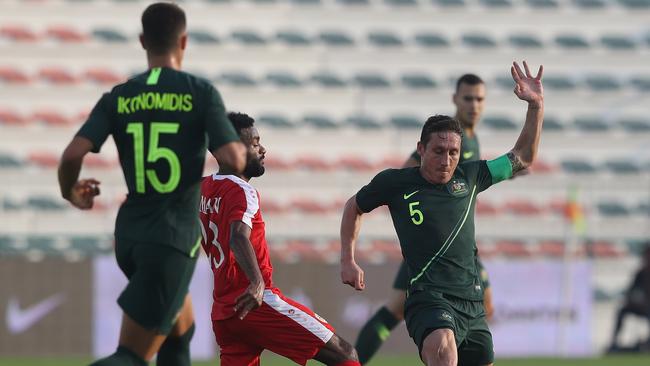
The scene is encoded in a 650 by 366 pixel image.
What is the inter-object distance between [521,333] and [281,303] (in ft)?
33.6

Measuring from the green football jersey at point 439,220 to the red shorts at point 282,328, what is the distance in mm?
→ 637

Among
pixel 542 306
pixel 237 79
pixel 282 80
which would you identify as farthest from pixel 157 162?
pixel 282 80

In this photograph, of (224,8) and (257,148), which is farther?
(224,8)

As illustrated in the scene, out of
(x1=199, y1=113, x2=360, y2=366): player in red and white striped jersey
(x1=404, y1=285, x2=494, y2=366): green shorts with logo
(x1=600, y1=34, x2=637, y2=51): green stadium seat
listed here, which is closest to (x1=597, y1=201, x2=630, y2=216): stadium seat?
(x1=600, y1=34, x2=637, y2=51): green stadium seat

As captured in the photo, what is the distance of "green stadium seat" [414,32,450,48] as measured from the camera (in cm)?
2323

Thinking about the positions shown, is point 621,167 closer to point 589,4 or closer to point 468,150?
point 589,4

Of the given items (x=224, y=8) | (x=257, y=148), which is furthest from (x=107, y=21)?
(x=257, y=148)

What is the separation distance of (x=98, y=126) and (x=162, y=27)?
490 mm

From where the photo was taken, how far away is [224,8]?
76.0ft

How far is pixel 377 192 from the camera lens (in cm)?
662

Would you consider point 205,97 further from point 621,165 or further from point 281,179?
point 621,165

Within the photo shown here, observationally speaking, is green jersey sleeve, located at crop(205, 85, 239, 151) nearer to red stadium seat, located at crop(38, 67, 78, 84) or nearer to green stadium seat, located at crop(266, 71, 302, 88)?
red stadium seat, located at crop(38, 67, 78, 84)

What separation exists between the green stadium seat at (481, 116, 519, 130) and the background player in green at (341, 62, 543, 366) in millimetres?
15871

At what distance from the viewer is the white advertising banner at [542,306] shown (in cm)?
1598
